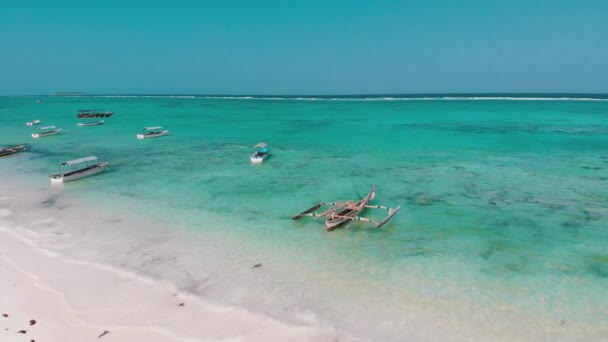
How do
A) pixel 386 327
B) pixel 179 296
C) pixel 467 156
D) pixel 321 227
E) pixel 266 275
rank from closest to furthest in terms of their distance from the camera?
pixel 386 327, pixel 179 296, pixel 266 275, pixel 321 227, pixel 467 156

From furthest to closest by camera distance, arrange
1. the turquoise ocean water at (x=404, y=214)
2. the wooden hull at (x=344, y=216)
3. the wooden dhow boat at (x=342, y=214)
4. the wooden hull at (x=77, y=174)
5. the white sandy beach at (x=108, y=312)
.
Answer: the wooden hull at (x=77, y=174), the wooden dhow boat at (x=342, y=214), the wooden hull at (x=344, y=216), the turquoise ocean water at (x=404, y=214), the white sandy beach at (x=108, y=312)

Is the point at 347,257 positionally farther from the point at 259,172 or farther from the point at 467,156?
the point at 467,156

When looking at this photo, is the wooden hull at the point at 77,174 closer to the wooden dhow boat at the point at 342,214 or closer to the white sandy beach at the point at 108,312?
the white sandy beach at the point at 108,312

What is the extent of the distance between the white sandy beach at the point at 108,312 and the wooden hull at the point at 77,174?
38.4 feet

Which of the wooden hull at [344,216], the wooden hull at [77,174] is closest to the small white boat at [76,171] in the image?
the wooden hull at [77,174]

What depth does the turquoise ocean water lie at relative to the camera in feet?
32.6

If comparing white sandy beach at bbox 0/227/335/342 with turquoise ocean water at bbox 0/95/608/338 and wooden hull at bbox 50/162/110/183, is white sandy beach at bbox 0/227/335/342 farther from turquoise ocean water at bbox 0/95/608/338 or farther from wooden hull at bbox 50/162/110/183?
wooden hull at bbox 50/162/110/183

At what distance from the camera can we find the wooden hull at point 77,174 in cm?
2147

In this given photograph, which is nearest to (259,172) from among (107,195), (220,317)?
(107,195)

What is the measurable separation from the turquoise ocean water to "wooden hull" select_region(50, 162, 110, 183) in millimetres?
670

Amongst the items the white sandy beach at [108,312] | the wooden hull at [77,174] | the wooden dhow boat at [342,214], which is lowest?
the white sandy beach at [108,312]

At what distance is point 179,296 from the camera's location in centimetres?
985

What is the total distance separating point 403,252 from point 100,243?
11063mm

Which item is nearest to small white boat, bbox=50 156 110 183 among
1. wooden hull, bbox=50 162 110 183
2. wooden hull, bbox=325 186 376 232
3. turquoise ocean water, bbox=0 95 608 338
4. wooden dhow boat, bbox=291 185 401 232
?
wooden hull, bbox=50 162 110 183
